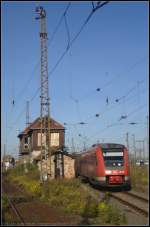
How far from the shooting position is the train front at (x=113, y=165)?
2859 centimetres

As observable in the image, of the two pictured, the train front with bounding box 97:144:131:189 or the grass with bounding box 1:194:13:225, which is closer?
the grass with bounding box 1:194:13:225

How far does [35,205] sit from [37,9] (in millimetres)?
23473

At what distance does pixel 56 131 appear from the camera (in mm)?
72375

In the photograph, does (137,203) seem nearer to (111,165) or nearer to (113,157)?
(111,165)

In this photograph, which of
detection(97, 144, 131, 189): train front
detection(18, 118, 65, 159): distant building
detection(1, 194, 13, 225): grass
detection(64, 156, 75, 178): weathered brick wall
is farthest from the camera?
detection(18, 118, 65, 159): distant building

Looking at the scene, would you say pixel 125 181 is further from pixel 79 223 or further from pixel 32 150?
pixel 32 150

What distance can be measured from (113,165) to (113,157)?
53cm

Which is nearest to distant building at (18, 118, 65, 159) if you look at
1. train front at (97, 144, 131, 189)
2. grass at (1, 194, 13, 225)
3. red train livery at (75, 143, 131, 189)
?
red train livery at (75, 143, 131, 189)

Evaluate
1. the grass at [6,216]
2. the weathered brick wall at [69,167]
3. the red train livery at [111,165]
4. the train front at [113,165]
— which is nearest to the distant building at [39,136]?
the weathered brick wall at [69,167]

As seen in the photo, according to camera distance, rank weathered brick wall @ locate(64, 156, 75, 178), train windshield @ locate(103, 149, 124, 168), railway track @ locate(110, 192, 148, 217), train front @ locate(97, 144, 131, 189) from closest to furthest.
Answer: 1. railway track @ locate(110, 192, 148, 217)
2. train front @ locate(97, 144, 131, 189)
3. train windshield @ locate(103, 149, 124, 168)
4. weathered brick wall @ locate(64, 156, 75, 178)

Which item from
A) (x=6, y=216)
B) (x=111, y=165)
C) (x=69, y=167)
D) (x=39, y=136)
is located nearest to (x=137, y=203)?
(x=111, y=165)

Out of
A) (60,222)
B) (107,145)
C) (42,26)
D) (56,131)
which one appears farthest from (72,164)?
(60,222)

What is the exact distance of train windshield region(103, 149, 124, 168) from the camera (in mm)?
28953

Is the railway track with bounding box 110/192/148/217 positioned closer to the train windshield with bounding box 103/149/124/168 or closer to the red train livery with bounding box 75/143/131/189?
the red train livery with bounding box 75/143/131/189
